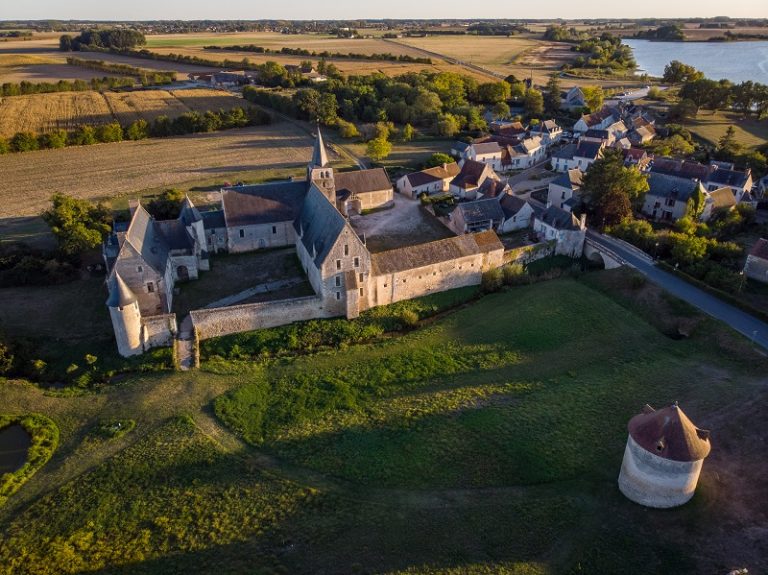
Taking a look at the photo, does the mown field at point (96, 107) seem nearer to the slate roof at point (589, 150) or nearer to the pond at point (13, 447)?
the slate roof at point (589, 150)

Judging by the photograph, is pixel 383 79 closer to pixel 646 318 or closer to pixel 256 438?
pixel 646 318

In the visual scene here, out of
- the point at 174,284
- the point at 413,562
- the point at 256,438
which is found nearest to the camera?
the point at 413,562

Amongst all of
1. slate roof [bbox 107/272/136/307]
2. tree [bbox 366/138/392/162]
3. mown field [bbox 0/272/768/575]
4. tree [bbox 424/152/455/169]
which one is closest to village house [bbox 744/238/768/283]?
mown field [bbox 0/272/768/575]

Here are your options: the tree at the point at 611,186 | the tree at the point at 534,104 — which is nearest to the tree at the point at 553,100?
the tree at the point at 534,104

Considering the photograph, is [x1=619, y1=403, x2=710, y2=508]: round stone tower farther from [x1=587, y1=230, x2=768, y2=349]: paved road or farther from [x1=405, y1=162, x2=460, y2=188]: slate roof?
[x1=405, y1=162, x2=460, y2=188]: slate roof

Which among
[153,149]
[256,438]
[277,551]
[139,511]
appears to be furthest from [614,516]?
[153,149]

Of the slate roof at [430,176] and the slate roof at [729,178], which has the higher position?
the slate roof at [729,178]

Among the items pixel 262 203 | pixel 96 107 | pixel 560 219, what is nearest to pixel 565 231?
pixel 560 219
